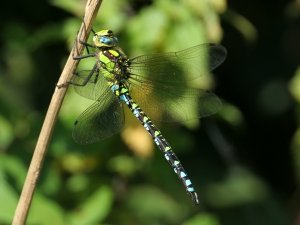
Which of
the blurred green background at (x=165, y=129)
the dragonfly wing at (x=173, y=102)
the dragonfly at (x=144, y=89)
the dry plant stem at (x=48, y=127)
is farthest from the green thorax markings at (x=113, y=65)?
the dry plant stem at (x=48, y=127)

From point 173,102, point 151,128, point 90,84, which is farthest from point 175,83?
point 90,84

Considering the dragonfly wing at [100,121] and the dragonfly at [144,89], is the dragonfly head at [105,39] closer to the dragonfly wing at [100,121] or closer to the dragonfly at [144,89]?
the dragonfly at [144,89]

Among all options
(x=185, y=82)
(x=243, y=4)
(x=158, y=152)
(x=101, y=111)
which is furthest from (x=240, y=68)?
(x=101, y=111)

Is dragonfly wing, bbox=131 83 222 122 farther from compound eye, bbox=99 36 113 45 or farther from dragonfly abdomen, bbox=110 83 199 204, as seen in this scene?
compound eye, bbox=99 36 113 45

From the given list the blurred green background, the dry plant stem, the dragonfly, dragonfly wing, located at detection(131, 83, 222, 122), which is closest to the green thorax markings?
the dragonfly

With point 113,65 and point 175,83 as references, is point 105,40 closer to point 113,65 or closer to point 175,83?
point 113,65

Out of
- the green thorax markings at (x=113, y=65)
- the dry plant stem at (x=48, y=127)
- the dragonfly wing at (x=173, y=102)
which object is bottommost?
the dry plant stem at (x=48, y=127)

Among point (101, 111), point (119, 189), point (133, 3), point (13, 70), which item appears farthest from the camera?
point (13, 70)

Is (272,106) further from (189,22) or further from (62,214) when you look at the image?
(62,214)
